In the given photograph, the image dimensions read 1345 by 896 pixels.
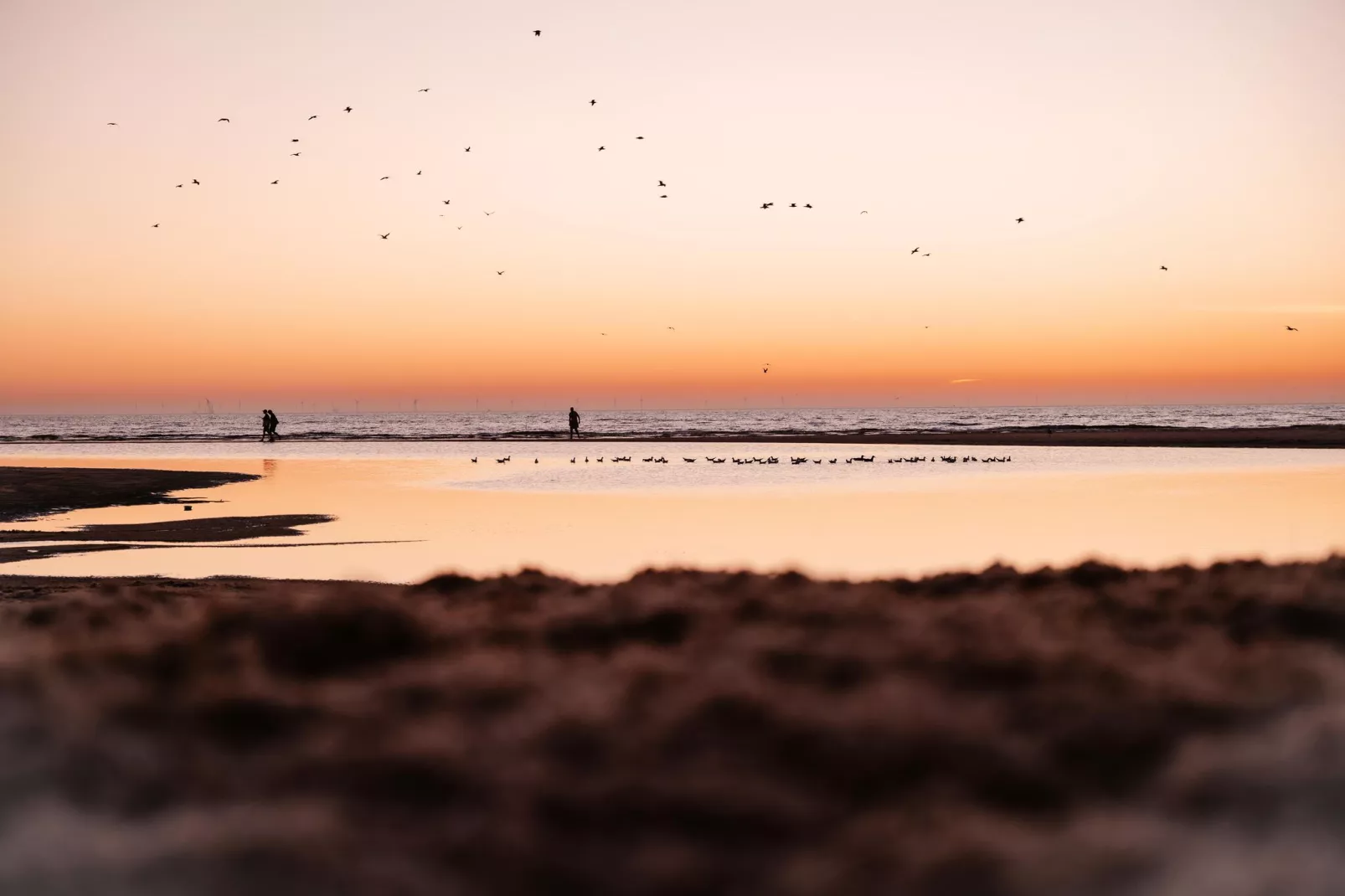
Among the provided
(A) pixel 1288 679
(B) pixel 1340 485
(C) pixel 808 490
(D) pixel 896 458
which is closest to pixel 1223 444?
(D) pixel 896 458

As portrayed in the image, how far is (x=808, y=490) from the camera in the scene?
98.2 ft

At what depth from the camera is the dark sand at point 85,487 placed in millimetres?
28188

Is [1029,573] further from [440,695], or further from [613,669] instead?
[440,695]

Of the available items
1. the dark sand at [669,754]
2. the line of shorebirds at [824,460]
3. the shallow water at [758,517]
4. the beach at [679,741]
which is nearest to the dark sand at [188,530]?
the shallow water at [758,517]

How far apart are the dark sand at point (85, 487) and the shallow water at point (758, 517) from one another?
1.61m

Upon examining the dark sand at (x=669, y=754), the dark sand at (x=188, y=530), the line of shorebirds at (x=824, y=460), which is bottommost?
the dark sand at (x=188, y=530)

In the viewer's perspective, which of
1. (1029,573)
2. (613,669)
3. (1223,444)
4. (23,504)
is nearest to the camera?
(613,669)

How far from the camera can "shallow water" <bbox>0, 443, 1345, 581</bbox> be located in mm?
17016

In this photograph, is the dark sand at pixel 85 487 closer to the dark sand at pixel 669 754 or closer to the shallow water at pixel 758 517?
the shallow water at pixel 758 517

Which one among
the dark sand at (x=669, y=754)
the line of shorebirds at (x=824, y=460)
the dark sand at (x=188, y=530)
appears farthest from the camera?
the line of shorebirds at (x=824, y=460)

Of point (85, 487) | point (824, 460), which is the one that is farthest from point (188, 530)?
point (824, 460)

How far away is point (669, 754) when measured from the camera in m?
6.02

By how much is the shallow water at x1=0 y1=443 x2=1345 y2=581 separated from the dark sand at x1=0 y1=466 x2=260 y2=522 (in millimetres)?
1605

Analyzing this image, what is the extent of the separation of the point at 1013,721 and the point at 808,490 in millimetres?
23602
